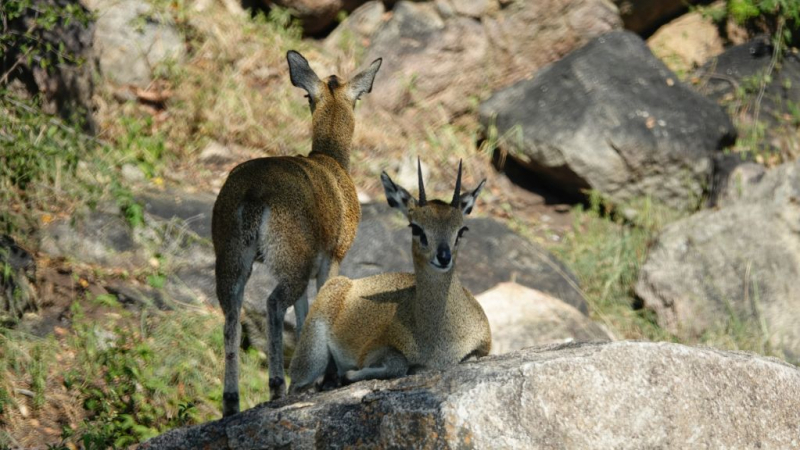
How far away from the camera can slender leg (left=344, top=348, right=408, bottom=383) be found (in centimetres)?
668

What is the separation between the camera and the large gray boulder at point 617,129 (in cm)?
1341

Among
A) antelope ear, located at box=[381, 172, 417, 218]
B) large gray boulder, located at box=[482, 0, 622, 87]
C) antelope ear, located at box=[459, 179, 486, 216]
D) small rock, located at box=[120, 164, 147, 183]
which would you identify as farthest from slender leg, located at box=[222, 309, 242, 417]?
large gray boulder, located at box=[482, 0, 622, 87]

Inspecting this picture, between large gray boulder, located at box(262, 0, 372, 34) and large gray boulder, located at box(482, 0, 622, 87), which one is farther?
large gray boulder, located at box(482, 0, 622, 87)

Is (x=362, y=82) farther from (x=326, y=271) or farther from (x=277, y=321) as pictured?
(x=277, y=321)

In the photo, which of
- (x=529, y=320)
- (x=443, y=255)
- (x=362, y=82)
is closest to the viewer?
(x=443, y=255)

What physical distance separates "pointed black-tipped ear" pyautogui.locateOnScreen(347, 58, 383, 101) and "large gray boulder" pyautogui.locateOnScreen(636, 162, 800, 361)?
15.9ft

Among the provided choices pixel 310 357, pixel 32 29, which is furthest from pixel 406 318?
pixel 32 29

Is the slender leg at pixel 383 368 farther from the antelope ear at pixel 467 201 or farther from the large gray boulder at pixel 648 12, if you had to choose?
the large gray boulder at pixel 648 12

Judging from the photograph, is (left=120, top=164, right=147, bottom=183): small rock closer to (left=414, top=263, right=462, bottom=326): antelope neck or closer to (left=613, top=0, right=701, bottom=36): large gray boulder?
(left=414, top=263, right=462, bottom=326): antelope neck

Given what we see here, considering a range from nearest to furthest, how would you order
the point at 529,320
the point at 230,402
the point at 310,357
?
the point at 230,402, the point at 310,357, the point at 529,320

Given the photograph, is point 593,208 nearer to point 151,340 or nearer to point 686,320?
point 686,320

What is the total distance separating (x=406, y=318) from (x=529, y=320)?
3.08 m

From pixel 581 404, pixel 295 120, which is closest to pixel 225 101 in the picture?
pixel 295 120

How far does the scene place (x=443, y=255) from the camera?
6398 mm
